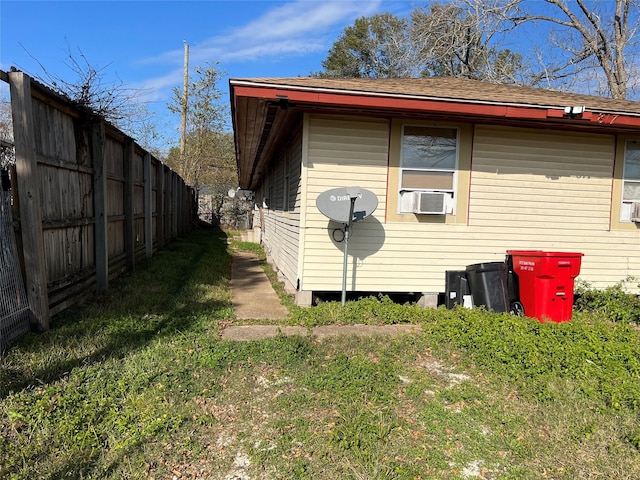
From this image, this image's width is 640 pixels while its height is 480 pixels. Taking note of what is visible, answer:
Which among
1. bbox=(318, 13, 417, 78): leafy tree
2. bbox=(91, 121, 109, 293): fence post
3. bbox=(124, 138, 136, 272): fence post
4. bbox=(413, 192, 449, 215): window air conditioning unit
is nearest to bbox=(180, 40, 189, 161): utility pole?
bbox=(318, 13, 417, 78): leafy tree

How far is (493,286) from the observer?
5.62 m

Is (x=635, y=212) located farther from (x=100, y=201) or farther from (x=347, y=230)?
(x=100, y=201)

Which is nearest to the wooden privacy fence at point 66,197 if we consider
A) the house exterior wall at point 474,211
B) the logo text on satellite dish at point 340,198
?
the house exterior wall at point 474,211

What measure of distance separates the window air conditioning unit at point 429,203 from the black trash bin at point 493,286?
974 millimetres

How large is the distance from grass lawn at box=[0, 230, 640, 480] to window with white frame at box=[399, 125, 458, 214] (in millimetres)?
1829

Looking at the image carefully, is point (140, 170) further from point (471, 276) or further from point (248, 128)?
point (471, 276)

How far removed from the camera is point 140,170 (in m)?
8.68

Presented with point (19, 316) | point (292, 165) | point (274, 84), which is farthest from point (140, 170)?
point (19, 316)

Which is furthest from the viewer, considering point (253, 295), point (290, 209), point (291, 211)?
point (290, 209)

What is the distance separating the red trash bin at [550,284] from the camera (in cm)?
536

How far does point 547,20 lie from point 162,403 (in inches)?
688

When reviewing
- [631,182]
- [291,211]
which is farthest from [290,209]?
[631,182]

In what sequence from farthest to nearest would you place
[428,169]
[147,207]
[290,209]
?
[147,207], [290,209], [428,169]

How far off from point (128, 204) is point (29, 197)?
11.6 ft
